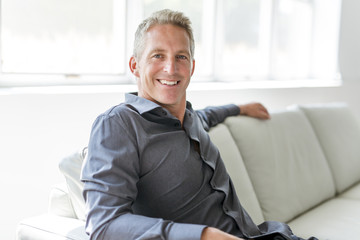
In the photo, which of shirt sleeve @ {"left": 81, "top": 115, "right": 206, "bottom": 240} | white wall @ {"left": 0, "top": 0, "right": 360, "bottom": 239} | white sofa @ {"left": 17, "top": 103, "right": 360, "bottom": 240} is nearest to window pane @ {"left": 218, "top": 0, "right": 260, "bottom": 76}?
white sofa @ {"left": 17, "top": 103, "right": 360, "bottom": 240}

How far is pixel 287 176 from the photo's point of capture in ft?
7.66

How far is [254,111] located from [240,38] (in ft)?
5.30

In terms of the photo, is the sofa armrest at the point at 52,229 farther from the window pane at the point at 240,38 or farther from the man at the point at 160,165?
the window pane at the point at 240,38

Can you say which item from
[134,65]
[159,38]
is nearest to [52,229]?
[134,65]

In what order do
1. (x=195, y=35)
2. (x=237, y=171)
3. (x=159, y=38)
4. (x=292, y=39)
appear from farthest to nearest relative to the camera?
(x=292, y=39) → (x=195, y=35) → (x=237, y=171) → (x=159, y=38)

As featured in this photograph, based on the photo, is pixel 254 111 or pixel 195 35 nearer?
pixel 254 111

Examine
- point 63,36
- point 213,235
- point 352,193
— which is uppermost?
point 63,36

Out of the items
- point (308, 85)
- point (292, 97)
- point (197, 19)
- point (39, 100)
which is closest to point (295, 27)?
point (308, 85)

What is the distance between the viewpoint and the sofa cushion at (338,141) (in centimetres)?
278

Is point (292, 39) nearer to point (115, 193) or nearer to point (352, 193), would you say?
point (352, 193)

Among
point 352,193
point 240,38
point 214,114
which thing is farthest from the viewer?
point 240,38

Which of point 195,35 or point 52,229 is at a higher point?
point 195,35

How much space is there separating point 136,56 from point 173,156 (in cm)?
38

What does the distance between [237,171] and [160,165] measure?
71 cm
